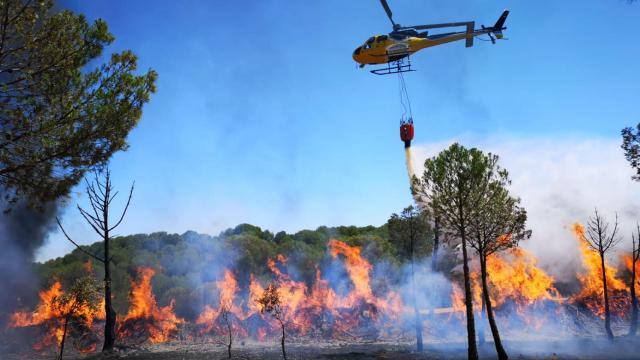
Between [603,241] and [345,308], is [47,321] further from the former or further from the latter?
[603,241]

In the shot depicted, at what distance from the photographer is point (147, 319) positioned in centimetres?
5153

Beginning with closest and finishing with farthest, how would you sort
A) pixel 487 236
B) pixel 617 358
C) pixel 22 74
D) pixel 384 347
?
pixel 22 74 → pixel 617 358 → pixel 487 236 → pixel 384 347

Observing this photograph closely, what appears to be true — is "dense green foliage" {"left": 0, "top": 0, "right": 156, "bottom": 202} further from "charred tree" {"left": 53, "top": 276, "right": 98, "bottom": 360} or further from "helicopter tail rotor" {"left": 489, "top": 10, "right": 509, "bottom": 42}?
"helicopter tail rotor" {"left": 489, "top": 10, "right": 509, "bottom": 42}

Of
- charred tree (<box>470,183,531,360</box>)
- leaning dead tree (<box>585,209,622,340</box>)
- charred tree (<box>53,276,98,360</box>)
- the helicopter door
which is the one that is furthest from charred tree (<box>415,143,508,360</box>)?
charred tree (<box>53,276,98,360</box>)

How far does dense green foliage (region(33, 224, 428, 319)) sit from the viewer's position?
57.2m

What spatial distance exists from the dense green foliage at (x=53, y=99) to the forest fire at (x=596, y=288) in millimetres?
52938

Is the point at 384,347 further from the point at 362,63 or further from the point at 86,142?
the point at 86,142

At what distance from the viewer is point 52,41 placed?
1510 centimetres

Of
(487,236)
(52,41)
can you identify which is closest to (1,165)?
(52,41)

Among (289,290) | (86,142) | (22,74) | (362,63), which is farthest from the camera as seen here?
(289,290)

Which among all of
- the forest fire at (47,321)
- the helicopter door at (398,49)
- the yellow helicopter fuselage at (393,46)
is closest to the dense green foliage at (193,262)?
the forest fire at (47,321)

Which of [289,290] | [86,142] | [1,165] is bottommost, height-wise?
[289,290]

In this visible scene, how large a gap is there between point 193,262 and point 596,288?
55.5 meters

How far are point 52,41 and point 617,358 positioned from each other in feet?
127
